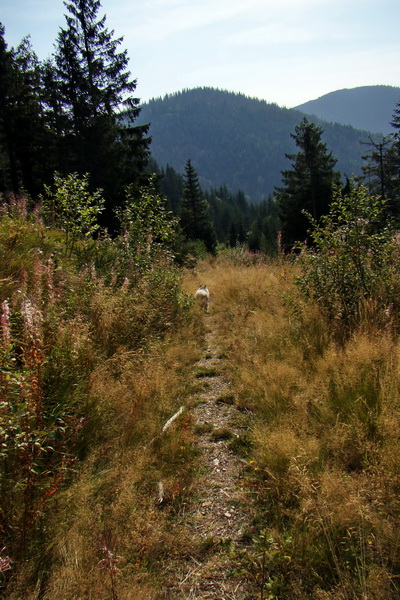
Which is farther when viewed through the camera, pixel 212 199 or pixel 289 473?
pixel 212 199

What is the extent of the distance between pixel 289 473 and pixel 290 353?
2.03m

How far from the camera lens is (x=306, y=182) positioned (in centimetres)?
3234

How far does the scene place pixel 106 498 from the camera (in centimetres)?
Result: 240

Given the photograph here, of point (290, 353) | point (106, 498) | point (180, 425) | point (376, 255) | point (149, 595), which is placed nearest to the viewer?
point (149, 595)

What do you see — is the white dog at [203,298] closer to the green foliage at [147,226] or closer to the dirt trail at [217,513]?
the green foliage at [147,226]

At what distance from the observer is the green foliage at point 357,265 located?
443 cm

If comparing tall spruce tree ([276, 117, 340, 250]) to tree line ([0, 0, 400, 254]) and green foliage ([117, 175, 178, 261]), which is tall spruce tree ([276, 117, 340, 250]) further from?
green foliage ([117, 175, 178, 261])

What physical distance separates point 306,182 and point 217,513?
1353 inches

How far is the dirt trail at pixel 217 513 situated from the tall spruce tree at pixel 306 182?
28.9 meters

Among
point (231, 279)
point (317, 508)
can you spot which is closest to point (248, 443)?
point (317, 508)

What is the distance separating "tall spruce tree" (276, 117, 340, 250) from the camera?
30.6 m

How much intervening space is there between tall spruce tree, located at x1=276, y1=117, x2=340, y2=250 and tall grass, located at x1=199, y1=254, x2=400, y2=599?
28.2 metres

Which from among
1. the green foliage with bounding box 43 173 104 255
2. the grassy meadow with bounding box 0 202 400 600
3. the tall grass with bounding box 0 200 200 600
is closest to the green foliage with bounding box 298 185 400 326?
the grassy meadow with bounding box 0 202 400 600

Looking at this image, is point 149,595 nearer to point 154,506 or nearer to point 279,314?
point 154,506
